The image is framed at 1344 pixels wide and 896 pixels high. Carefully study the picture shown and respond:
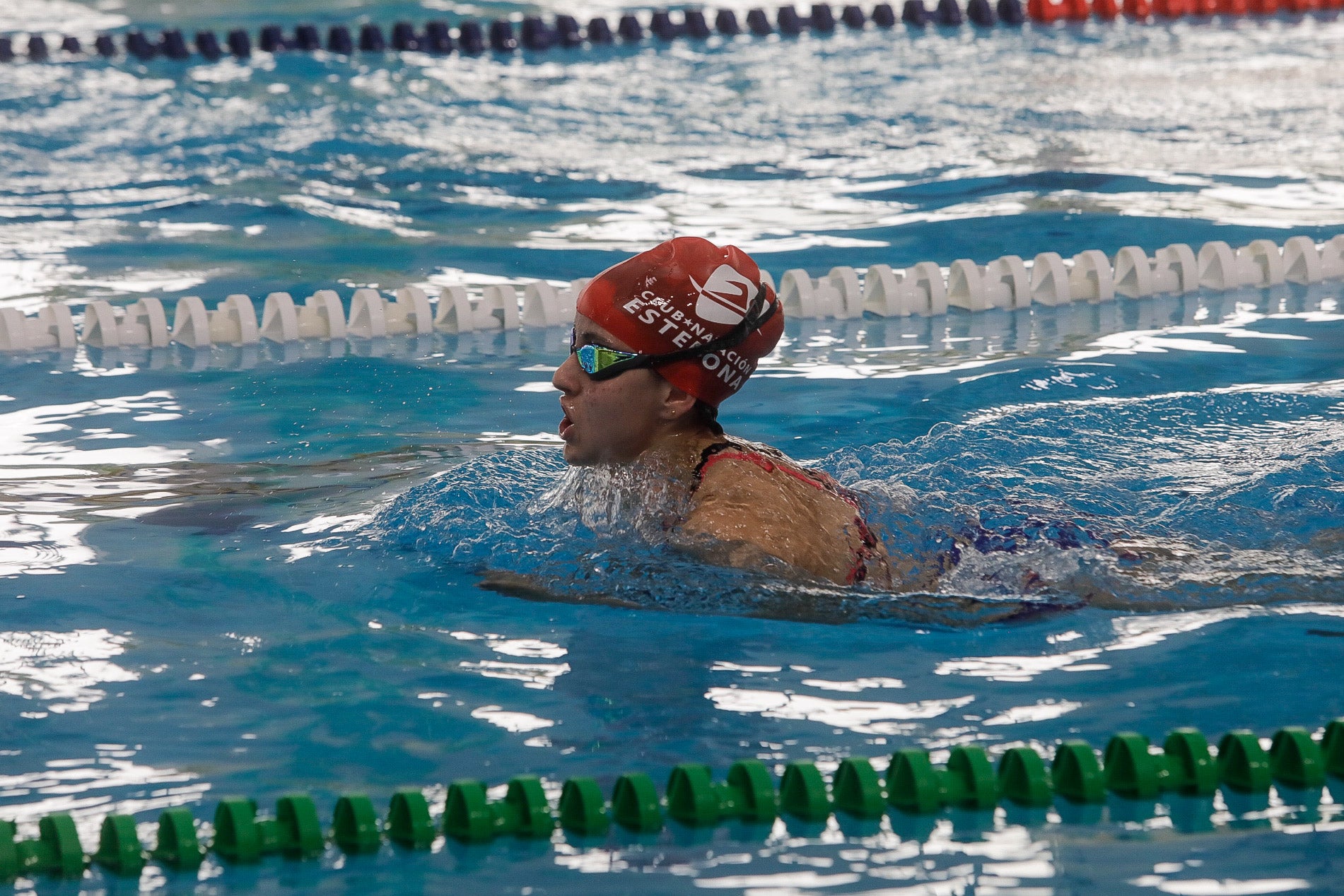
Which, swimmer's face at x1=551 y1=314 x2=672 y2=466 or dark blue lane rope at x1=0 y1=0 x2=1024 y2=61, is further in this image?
dark blue lane rope at x1=0 y1=0 x2=1024 y2=61

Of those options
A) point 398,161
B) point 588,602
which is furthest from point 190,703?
point 398,161

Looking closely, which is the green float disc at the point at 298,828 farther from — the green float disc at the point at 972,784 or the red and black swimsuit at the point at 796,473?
the red and black swimsuit at the point at 796,473

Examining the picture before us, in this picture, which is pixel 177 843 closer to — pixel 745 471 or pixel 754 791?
pixel 754 791

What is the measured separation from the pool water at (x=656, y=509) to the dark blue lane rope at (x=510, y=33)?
2.07m

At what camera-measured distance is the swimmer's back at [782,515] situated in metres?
3.10

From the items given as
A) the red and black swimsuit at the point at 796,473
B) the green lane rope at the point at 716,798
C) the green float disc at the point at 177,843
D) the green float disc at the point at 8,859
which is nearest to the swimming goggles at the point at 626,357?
the red and black swimsuit at the point at 796,473

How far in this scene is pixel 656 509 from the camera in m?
3.29

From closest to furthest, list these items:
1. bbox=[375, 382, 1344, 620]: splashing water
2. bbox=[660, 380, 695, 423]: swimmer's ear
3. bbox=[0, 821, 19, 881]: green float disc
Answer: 1. bbox=[0, 821, 19, 881]: green float disc
2. bbox=[375, 382, 1344, 620]: splashing water
3. bbox=[660, 380, 695, 423]: swimmer's ear

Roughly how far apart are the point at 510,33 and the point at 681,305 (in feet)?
27.6

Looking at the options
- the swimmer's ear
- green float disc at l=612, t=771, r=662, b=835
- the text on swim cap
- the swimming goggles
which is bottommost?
green float disc at l=612, t=771, r=662, b=835

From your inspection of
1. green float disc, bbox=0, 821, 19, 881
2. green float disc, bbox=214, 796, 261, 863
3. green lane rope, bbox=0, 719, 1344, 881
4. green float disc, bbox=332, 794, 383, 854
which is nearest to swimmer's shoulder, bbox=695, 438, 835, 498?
green lane rope, bbox=0, 719, 1344, 881

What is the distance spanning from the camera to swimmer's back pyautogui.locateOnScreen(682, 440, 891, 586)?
10.2ft

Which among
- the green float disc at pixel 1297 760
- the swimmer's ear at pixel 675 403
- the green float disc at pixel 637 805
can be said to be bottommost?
the green float disc at pixel 1297 760

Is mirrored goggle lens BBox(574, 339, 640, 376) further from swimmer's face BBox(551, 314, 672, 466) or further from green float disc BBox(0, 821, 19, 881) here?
green float disc BBox(0, 821, 19, 881)
